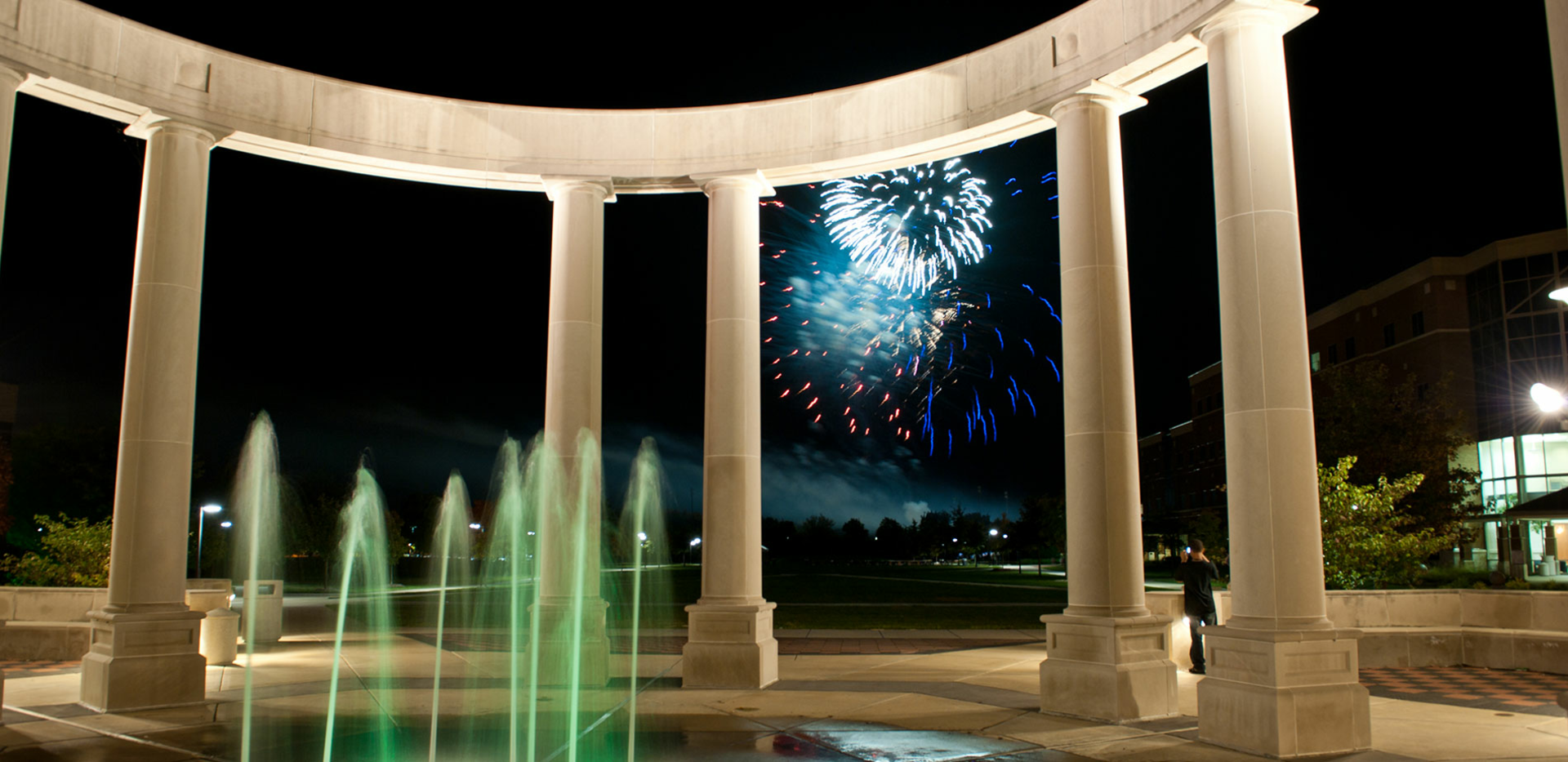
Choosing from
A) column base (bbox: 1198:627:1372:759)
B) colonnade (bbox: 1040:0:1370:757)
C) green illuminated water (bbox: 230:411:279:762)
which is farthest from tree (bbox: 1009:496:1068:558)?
green illuminated water (bbox: 230:411:279:762)

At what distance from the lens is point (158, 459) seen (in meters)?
19.1

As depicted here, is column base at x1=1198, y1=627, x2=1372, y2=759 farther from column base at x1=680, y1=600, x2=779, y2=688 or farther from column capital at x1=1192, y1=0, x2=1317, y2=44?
column base at x1=680, y1=600, x2=779, y2=688

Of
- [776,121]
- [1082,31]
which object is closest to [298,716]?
[776,121]

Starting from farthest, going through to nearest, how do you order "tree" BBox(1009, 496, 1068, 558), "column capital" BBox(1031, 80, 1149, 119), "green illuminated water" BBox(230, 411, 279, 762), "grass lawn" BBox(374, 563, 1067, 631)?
"tree" BBox(1009, 496, 1068, 558) < "grass lawn" BBox(374, 563, 1067, 631) < "column capital" BBox(1031, 80, 1149, 119) < "green illuminated water" BBox(230, 411, 279, 762)

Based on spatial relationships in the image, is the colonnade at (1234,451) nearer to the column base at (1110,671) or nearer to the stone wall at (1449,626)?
the column base at (1110,671)

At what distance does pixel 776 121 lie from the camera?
23031 millimetres

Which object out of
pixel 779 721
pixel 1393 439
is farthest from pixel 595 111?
pixel 1393 439

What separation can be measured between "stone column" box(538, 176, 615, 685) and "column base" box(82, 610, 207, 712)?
263 inches

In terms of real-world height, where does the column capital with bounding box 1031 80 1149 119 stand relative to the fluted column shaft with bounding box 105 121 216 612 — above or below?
above

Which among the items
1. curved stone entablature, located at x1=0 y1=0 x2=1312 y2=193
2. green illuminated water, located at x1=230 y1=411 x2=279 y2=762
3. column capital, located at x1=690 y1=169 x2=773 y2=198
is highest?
curved stone entablature, located at x1=0 y1=0 x2=1312 y2=193

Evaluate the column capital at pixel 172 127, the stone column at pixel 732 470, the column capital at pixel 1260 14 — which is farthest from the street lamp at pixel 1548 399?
the column capital at pixel 172 127

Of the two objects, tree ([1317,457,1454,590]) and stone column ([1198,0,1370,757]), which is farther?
tree ([1317,457,1454,590])

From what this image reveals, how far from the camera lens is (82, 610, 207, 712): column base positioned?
699 inches

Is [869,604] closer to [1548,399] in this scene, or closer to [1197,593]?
[1197,593]
